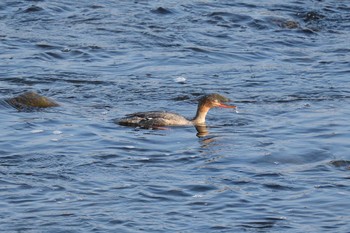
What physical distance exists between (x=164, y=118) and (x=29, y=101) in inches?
79.8

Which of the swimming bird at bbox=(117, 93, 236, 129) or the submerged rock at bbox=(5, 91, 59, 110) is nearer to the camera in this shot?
the swimming bird at bbox=(117, 93, 236, 129)

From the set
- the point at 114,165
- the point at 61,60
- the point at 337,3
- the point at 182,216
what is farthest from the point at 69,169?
the point at 337,3

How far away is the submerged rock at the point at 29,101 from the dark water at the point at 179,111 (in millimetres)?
202

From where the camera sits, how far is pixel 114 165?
11.9 m

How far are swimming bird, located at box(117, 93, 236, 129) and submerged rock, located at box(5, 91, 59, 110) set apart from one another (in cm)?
133

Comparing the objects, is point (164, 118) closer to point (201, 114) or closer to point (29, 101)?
point (201, 114)

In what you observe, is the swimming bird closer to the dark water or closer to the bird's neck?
the bird's neck

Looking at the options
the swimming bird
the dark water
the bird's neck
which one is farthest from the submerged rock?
the bird's neck

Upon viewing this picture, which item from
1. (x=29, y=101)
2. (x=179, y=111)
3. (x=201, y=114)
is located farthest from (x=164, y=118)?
(x=29, y=101)

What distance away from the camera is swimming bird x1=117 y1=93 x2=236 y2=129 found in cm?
1405

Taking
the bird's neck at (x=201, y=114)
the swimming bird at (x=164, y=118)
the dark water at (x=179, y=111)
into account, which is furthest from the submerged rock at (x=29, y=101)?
the bird's neck at (x=201, y=114)

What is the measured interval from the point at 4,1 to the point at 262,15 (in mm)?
5275

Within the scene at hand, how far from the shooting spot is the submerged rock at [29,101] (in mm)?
14758

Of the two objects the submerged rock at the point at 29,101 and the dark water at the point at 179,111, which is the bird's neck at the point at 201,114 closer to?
the dark water at the point at 179,111
